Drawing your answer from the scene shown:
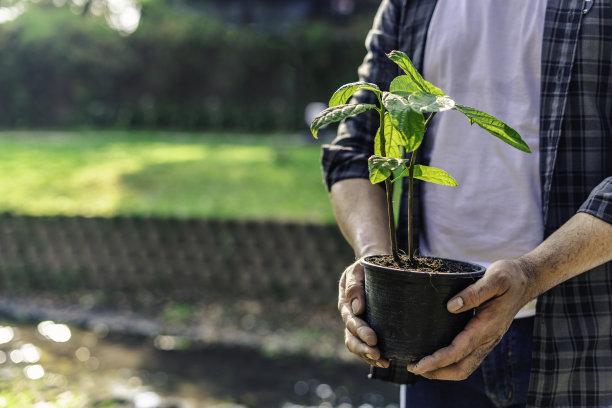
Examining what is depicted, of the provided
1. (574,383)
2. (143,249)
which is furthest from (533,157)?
(143,249)

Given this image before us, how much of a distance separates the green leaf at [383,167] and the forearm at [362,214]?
0.33 metres

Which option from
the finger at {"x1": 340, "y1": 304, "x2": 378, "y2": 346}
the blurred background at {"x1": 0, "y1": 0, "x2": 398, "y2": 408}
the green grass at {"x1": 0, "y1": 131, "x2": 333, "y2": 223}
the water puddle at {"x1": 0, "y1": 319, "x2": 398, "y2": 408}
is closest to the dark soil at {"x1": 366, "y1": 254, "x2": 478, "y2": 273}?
the finger at {"x1": 340, "y1": 304, "x2": 378, "y2": 346}

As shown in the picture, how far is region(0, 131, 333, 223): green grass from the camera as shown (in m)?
6.05

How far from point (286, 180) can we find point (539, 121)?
593 centimetres

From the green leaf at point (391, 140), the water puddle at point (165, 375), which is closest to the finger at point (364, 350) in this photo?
the green leaf at point (391, 140)

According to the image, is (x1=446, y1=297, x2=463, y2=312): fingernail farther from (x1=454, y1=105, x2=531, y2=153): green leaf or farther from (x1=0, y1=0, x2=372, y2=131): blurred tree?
(x1=0, y1=0, x2=372, y2=131): blurred tree

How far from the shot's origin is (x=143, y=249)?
18.9ft

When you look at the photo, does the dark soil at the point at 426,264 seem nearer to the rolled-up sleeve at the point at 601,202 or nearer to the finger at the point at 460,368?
the finger at the point at 460,368

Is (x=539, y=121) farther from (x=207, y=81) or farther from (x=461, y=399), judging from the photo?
(x=207, y=81)

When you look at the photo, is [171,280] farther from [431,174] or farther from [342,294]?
[431,174]

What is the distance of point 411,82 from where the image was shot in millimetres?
1173

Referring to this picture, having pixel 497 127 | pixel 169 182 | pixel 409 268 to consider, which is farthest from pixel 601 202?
pixel 169 182

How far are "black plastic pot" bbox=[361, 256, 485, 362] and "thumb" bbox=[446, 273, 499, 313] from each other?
13 millimetres

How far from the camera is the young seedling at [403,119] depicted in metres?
1.09
